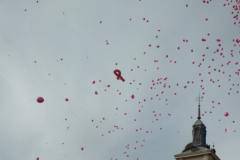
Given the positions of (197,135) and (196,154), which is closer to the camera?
(196,154)

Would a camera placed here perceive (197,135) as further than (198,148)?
Yes

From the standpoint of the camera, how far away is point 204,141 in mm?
42000

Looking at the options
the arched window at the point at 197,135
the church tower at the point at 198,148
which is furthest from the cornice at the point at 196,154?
the arched window at the point at 197,135

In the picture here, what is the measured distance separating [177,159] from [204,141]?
4260mm

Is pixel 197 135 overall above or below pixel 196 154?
above

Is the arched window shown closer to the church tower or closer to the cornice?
the church tower

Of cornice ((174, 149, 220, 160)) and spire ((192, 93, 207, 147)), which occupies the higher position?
spire ((192, 93, 207, 147))

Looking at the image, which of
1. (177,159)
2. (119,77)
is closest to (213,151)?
(177,159)

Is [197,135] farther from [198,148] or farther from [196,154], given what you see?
[196,154]

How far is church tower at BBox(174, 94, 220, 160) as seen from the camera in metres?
39.2

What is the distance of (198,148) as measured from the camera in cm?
4078

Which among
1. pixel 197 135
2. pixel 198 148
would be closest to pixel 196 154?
pixel 198 148

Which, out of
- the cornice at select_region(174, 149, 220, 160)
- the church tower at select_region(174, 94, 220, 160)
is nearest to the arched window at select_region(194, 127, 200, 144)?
the church tower at select_region(174, 94, 220, 160)

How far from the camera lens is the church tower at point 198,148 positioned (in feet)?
129
